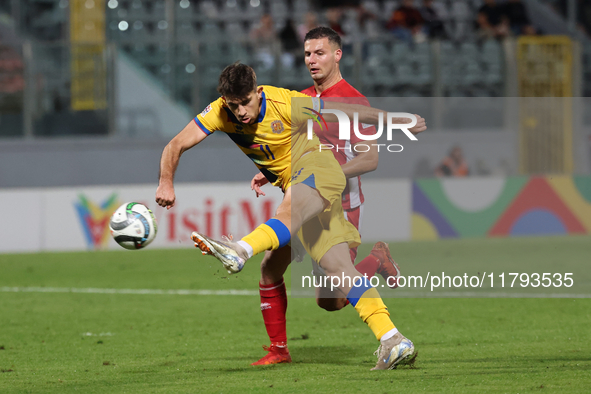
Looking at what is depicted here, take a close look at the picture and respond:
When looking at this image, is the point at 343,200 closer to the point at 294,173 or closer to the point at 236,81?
the point at 294,173

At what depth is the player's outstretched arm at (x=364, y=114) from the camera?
4.71 meters

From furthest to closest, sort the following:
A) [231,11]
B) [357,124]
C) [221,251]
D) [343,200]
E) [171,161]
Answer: [231,11], [343,200], [357,124], [171,161], [221,251]

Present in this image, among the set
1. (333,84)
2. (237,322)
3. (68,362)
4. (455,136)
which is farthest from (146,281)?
(455,136)

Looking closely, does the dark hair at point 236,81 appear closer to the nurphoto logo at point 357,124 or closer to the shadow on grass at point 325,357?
the nurphoto logo at point 357,124

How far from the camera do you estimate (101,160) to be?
14.9 meters

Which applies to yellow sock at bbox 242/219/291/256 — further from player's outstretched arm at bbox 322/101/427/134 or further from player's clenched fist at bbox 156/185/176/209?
player's outstretched arm at bbox 322/101/427/134

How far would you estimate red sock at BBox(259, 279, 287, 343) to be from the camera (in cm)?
516

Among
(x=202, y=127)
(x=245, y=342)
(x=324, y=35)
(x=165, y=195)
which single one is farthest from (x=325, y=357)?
(x=324, y=35)

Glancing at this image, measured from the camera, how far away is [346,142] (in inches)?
208

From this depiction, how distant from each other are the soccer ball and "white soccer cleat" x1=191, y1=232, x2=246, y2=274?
2.20 feet

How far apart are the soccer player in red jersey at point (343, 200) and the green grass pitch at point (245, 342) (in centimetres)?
27

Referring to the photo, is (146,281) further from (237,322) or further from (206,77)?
(206,77)

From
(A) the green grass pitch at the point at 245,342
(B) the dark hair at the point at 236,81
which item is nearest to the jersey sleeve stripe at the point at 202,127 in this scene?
(B) the dark hair at the point at 236,81

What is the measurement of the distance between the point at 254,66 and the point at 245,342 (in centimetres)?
957
